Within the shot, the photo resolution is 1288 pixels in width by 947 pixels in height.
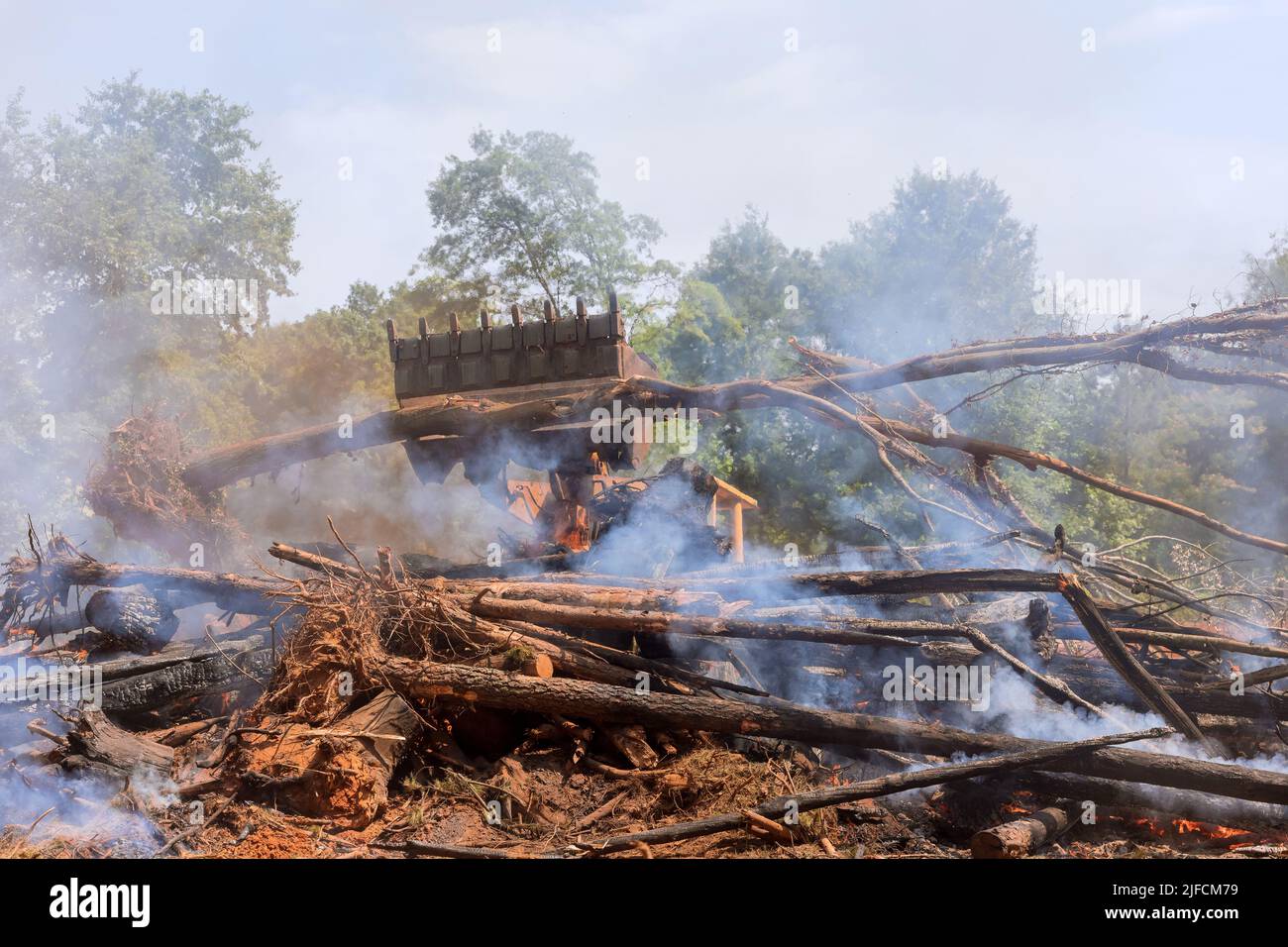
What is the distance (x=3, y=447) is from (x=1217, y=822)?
24.9 meters

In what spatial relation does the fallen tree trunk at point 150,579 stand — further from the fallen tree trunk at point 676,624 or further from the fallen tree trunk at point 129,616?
the fallen tree trunk at point 676,624

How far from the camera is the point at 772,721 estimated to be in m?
5.93

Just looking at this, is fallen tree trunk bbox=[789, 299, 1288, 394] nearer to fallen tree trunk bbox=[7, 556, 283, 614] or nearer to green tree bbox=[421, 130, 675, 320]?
fallen tree trunk bbox=[7, 556, 283, 614]

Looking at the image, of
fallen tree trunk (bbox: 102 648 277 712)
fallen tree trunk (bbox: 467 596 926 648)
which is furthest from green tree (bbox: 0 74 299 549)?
fallen tree trunk (bbox: 467 596 926 648)

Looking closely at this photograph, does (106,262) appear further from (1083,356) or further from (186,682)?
(1083,356)

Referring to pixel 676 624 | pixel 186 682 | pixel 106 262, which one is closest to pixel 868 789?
pixel 676 624

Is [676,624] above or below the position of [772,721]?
above

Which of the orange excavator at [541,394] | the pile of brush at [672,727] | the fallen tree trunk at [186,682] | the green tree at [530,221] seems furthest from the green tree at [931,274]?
the fallen tree trunk at [186,682]

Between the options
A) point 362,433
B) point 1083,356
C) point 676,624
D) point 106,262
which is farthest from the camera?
point 106,262

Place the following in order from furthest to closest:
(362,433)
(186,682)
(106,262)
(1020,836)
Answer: (106,262) < (362,433) < (186,682) < (1020,836)

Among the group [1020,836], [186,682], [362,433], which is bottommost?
[1020,836]

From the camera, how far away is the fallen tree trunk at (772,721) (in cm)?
519

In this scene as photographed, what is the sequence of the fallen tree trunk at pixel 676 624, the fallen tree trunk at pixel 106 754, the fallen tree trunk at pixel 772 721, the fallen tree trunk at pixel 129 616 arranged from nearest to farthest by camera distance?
1. the fallen tree trunk at pixel 772 721
2. the fallen tree trunk at pixel 106 754
3. the fallen tree trunk at pixel 676 624
4. the fallen tree trunk at pixel 129 616
